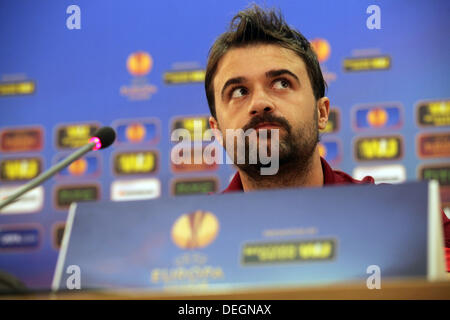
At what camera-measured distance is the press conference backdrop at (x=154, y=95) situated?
276 cm

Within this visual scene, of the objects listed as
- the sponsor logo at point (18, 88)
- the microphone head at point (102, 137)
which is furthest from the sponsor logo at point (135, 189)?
the microphone head at point (102, 137)

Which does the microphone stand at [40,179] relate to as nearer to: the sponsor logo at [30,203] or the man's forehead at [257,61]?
the man's forehead at [257,61]

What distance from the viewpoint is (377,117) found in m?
2.78

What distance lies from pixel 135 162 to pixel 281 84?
1.31 metres

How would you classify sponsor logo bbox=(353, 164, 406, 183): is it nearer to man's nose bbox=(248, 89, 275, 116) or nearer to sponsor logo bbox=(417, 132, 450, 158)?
sponsor logo bbox=(417, 132, 450, 158)

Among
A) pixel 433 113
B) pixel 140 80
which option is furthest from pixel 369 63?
pixel 140 80

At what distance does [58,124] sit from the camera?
10.0 feet

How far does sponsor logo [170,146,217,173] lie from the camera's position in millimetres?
2865

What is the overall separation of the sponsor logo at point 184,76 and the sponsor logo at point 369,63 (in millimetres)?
723

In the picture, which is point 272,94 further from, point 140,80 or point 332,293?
point 140,80
